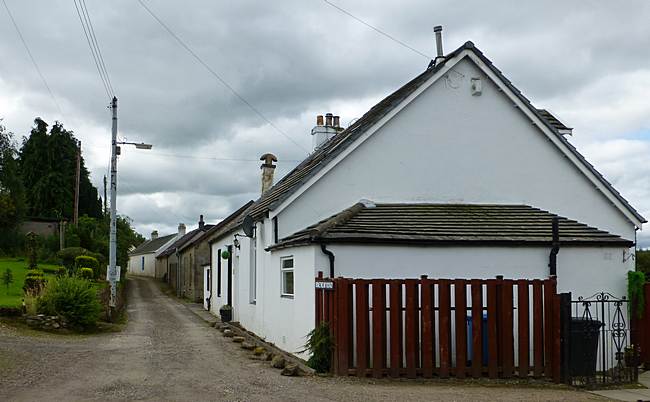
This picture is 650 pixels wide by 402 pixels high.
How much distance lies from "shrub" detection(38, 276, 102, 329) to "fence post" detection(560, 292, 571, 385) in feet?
Result: 44.3

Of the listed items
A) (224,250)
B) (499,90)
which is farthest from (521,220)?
(224,250)

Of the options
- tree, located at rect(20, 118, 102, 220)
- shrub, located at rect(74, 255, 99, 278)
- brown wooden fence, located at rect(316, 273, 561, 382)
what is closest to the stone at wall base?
brown wooden fence, located at rect(316, 273, 561, 382)

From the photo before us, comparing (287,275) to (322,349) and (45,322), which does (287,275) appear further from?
(45,322)

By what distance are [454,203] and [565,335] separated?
5.42 metres

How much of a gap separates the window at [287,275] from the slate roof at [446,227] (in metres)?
0.46

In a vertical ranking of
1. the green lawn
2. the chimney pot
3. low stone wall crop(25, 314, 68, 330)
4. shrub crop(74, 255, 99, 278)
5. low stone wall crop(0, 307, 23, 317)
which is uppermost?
the chimney pot

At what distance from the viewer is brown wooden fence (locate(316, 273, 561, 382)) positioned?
12.0 metres

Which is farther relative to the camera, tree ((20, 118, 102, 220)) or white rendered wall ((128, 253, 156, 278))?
white rendered wall ((128, 253, 156, 278))

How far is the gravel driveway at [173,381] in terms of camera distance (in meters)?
10.3

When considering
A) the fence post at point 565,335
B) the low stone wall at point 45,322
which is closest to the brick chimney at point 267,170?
the low stone wall at point 45,322

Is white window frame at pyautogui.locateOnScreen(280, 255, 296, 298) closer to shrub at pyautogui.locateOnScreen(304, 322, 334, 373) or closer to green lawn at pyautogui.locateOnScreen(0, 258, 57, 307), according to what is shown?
shrub at pyautogui.locateOnScreen(304, 322, 334, 373)

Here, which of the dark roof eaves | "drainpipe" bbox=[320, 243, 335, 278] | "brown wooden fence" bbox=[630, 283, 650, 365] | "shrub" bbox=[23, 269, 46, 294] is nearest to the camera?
"drainpipe" bbox=[320, 243, 335, 278]

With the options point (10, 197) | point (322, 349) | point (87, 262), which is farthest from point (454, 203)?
point (10, 197)

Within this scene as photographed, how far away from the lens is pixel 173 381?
11578 mm
